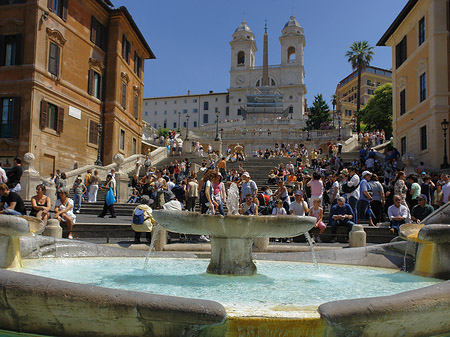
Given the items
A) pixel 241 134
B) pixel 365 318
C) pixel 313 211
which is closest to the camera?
pixel 365 318

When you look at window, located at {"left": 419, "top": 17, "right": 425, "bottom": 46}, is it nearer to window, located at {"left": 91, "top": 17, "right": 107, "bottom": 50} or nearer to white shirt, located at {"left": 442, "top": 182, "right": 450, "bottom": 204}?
white shirt, located at {"left": 442, "top": 182, "right": 450, "bottom": 204}

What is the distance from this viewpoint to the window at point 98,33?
30.9 metres

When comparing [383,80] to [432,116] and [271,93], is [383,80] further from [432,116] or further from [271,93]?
[432,116]

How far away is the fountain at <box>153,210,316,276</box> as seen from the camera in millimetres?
5754

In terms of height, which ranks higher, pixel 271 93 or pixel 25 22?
pixel 271 93

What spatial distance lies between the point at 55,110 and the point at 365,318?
1038 inches

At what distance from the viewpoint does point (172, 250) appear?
935 cm

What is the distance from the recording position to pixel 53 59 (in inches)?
1043

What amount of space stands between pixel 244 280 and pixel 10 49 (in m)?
24.5

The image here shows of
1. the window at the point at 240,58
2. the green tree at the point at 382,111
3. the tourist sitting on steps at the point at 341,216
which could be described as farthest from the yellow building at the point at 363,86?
the tourist sitting on steps at the point at 341,216

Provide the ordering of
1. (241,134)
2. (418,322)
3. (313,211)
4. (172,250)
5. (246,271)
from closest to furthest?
(418,322) → (246,271) → (172,250) → (313,211) → (241,134)

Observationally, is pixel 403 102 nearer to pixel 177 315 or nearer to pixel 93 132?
pixel 93 132

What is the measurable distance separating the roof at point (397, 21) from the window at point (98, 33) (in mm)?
20253

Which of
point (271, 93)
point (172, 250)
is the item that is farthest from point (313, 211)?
point (271, 93)
